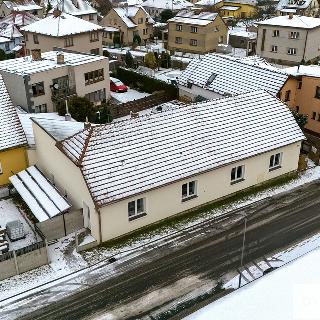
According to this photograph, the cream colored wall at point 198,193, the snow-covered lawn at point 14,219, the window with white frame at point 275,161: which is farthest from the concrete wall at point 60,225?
the window with white frame at point 275,161

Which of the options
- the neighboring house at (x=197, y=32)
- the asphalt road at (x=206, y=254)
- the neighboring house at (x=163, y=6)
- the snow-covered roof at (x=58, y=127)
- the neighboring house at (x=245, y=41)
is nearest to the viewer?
the asphalt road at (x=206, y=254)

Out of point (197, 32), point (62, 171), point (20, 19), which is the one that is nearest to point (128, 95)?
point (197, 32)

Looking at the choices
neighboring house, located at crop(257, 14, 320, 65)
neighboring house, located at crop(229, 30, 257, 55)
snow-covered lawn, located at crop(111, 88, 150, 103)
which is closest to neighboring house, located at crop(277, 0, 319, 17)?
neighboring house, located at crop(229, 30, 257, 55)

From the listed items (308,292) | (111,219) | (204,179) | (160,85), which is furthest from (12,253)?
(160,85)

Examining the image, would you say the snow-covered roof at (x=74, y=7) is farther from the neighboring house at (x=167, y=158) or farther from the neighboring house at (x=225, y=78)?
the neighboring house at (x=167, y=158)

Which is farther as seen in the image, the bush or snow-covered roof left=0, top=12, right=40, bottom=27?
snow-covered roof left=0, top=12, right=40, bottom=27

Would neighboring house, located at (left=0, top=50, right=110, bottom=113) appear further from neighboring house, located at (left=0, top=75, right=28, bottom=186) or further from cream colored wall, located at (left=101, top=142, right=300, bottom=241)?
cream colored wall, located at (left=101, top=142, right=300, bottom=241)
